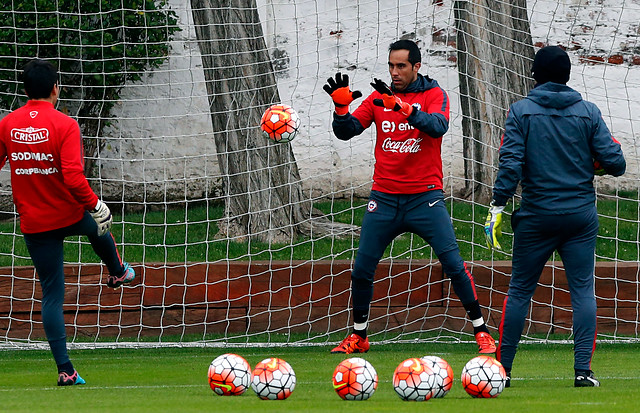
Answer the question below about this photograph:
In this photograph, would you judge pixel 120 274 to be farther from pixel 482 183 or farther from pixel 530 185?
pixel 482 183

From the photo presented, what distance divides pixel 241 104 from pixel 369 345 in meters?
3.29

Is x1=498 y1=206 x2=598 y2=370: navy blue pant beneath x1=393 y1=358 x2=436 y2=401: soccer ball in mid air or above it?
above

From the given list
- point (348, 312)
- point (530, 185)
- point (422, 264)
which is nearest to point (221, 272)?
point (348, 312)

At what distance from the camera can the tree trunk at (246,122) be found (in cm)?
1038

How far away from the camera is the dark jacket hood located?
585 cm

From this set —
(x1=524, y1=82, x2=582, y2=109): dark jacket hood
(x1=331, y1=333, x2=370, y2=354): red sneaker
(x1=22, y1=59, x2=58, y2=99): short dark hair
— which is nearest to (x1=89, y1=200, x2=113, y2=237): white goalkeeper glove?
(x1=22, y1=59, x2=58, y2=99): short dark hair

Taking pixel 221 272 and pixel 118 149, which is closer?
pixel 221 272

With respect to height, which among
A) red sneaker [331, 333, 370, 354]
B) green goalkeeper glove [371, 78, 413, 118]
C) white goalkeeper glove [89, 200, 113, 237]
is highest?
green goalkeeper glove [371, 78, 413, 118]

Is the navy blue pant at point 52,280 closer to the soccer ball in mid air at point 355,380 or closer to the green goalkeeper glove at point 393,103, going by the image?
the soccer ball in mid air at point 355,380

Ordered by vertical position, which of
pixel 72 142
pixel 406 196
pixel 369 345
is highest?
pixel 72 142

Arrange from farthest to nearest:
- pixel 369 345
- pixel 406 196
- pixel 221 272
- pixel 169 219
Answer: pixel 169 219
pixel 221 272
pixel 369 345
pixel 406 196

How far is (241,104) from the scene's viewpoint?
34.4 ft

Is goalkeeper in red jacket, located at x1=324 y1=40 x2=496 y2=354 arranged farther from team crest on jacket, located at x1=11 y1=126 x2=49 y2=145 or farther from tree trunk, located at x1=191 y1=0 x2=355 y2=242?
tree trunk, located at x1=191 y1=0 x2=355 y2=242

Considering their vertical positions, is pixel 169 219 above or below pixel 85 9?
below
